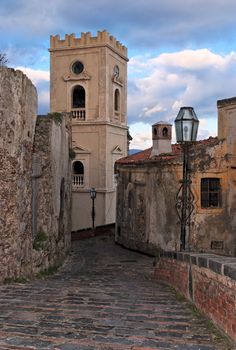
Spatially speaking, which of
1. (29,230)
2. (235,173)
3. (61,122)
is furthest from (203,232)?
(29,230)

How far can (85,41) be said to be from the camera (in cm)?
3872

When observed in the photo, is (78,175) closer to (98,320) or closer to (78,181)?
(78,181)

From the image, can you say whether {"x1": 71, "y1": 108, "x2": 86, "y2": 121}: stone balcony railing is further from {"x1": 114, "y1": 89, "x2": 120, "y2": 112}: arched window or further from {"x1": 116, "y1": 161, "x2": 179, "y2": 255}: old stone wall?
{"x1": 116, "y1": 161, "x2": 179, "y2": 255}: old stone wall

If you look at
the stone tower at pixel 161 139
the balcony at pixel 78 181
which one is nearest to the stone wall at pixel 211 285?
the stone tower at pixel 161 139

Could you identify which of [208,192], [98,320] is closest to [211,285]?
[98,320]

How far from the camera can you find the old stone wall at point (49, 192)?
13.0m

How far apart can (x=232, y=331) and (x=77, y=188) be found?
3338cm

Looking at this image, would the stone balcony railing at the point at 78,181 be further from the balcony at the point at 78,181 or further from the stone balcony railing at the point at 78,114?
the stone balcony railing at the point at 78,114

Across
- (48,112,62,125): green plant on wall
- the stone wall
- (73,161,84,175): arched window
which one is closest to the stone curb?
the stone wall

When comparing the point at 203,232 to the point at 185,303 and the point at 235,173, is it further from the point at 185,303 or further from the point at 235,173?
the point at 185,303

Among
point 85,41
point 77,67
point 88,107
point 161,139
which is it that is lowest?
point 161,139

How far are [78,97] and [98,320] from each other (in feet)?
112

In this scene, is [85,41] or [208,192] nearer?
[208,192]

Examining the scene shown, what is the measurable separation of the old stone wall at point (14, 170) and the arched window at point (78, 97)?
27924mm
